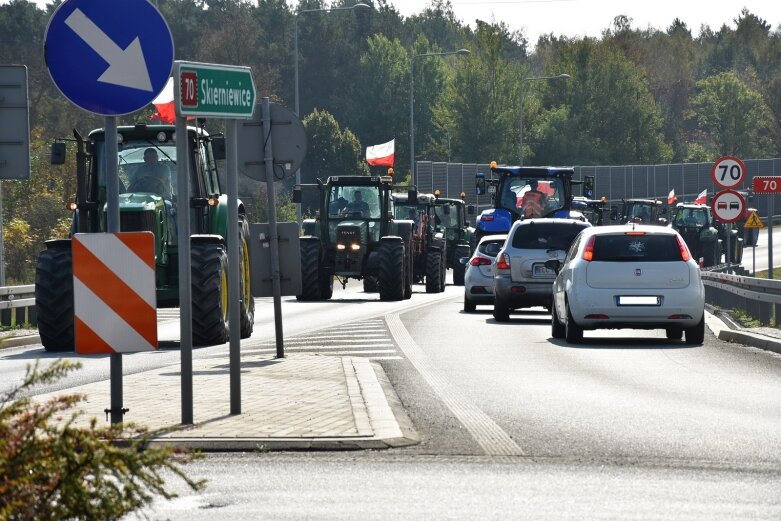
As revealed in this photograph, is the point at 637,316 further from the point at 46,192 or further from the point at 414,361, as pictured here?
the point at 46,192

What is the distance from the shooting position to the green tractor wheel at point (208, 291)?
1912 centimetres

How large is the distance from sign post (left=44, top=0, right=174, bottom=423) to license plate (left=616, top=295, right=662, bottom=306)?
38.7 ft

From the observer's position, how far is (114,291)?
384 inches

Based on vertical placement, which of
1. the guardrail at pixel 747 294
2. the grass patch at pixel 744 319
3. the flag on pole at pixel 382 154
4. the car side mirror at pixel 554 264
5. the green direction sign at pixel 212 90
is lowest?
the grass patch at pixel 744 319

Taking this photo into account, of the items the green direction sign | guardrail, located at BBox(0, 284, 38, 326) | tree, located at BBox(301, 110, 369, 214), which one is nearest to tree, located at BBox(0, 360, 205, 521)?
the green direction sign

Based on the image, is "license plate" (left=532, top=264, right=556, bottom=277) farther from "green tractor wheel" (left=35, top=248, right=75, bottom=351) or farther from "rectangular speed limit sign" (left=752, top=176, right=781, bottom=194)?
"green tractor wheel" (left=35, top=248, right=75, bottom=351)

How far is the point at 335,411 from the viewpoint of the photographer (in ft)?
38.7

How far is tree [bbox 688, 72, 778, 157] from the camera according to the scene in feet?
418

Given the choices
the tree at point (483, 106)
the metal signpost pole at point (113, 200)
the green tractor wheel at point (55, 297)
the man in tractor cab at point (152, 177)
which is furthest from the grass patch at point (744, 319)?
the tree at point (483, 106)

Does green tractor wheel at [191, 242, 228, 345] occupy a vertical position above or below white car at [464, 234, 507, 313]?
above

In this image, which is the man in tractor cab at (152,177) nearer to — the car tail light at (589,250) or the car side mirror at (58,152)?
the car side mirror at (58,152)

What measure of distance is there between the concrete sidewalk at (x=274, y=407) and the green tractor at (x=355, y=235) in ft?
58.7

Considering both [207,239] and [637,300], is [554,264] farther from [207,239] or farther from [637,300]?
[207,239]

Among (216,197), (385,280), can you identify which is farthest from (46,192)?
(216,197)
